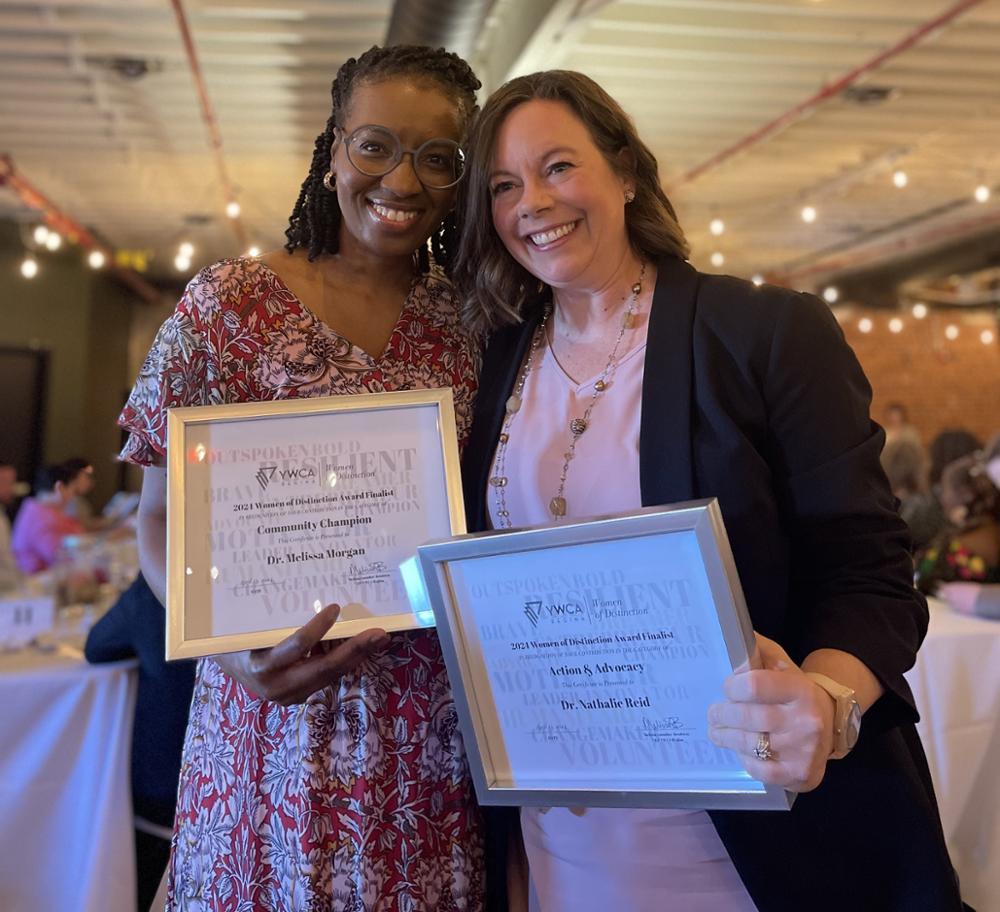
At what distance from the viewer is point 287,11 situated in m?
5.14

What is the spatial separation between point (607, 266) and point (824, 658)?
0.69 meters

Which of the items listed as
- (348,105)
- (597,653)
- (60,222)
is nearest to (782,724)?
(597,653)

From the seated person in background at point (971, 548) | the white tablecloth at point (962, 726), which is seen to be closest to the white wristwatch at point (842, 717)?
the white tablecloth at point (962, 726)

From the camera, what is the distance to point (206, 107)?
6469mm

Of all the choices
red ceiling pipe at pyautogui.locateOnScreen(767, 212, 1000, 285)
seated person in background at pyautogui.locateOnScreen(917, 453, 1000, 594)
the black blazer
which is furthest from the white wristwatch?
red ceiling pipe at pyautogui.locateOnScreen(767, 212, 1000, 285)

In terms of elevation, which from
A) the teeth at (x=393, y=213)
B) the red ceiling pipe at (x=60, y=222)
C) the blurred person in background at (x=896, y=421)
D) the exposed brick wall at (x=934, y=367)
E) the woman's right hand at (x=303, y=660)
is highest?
the red ceiling pipe at (x=60, y=222)

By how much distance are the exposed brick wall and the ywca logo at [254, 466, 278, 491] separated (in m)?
11.7

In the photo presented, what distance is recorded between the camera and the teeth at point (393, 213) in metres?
1.47

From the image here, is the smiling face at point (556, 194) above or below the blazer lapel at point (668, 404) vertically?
above

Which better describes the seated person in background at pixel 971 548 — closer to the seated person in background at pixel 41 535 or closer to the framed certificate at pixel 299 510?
the framed certificate at pixel 299 510
